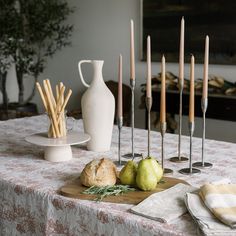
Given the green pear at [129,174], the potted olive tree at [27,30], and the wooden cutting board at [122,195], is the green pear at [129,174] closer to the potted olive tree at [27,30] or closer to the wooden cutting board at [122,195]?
the wooden cutting board at [122,195]

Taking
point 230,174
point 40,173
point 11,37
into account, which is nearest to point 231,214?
point 230,174

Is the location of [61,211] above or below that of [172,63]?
below

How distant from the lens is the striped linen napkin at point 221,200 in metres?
1.11

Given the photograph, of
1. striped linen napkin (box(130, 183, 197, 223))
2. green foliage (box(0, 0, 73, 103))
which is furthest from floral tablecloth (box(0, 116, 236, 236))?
green foliage (box(0, 0, 73, 103))

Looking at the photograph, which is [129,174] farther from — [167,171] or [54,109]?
[54,109]

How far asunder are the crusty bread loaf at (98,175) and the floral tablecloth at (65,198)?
0.09m

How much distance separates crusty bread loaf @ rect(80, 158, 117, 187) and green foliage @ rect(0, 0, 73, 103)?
380cm

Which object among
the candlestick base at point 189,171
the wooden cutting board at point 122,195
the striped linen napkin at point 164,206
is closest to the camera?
the striped linen napkin at point 164,206

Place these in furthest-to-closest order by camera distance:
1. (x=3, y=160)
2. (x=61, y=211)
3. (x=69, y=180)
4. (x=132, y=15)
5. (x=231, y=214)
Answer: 1. (x=132, y=15)
2. (x=3, y=160)
3. (x=69, y=180)
4. (x=61, y=211)
5. (x=231, y=214)

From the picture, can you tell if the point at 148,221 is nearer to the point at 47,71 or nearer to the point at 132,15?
the point at 132,15

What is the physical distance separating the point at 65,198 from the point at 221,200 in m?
0.47

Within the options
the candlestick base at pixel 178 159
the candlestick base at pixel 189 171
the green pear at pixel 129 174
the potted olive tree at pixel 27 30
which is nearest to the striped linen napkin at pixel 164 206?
the green pear at pixel 129 174

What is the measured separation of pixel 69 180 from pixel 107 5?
372 centimetres

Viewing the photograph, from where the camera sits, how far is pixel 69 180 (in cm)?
152
